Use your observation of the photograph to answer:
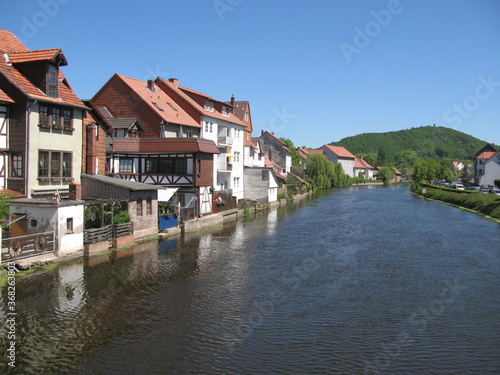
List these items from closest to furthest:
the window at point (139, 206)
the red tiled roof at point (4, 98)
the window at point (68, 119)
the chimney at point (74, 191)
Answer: the red tiled roof at point (4, 98) < the chimney at point (74, 191) < the window at point (68, 119) < the window at point (139, 206)

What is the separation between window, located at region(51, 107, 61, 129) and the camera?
25.5 metres

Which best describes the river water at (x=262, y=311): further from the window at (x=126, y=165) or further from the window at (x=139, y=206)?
the window at (x=126, y=165)

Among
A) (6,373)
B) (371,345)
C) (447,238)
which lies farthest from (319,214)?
(6,373)

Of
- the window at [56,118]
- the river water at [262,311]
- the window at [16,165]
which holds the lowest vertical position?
the river water at [262,311]

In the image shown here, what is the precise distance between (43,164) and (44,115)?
283cm

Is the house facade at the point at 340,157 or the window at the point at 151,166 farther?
the house facade at the point at 340,157

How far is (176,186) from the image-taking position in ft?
117

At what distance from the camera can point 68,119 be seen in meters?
26.8

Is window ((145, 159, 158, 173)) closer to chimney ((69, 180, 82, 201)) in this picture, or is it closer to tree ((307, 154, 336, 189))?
chimney ((69, 180, 82, 201))

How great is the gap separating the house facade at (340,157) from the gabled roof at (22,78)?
370ft

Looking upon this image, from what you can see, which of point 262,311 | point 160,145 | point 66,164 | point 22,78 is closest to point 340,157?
point 160,145

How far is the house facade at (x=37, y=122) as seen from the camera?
2398 centimetres

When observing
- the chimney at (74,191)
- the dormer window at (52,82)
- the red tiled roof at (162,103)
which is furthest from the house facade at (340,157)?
the chimney at (74,191)

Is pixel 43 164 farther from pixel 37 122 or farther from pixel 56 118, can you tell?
pixel 56 118
